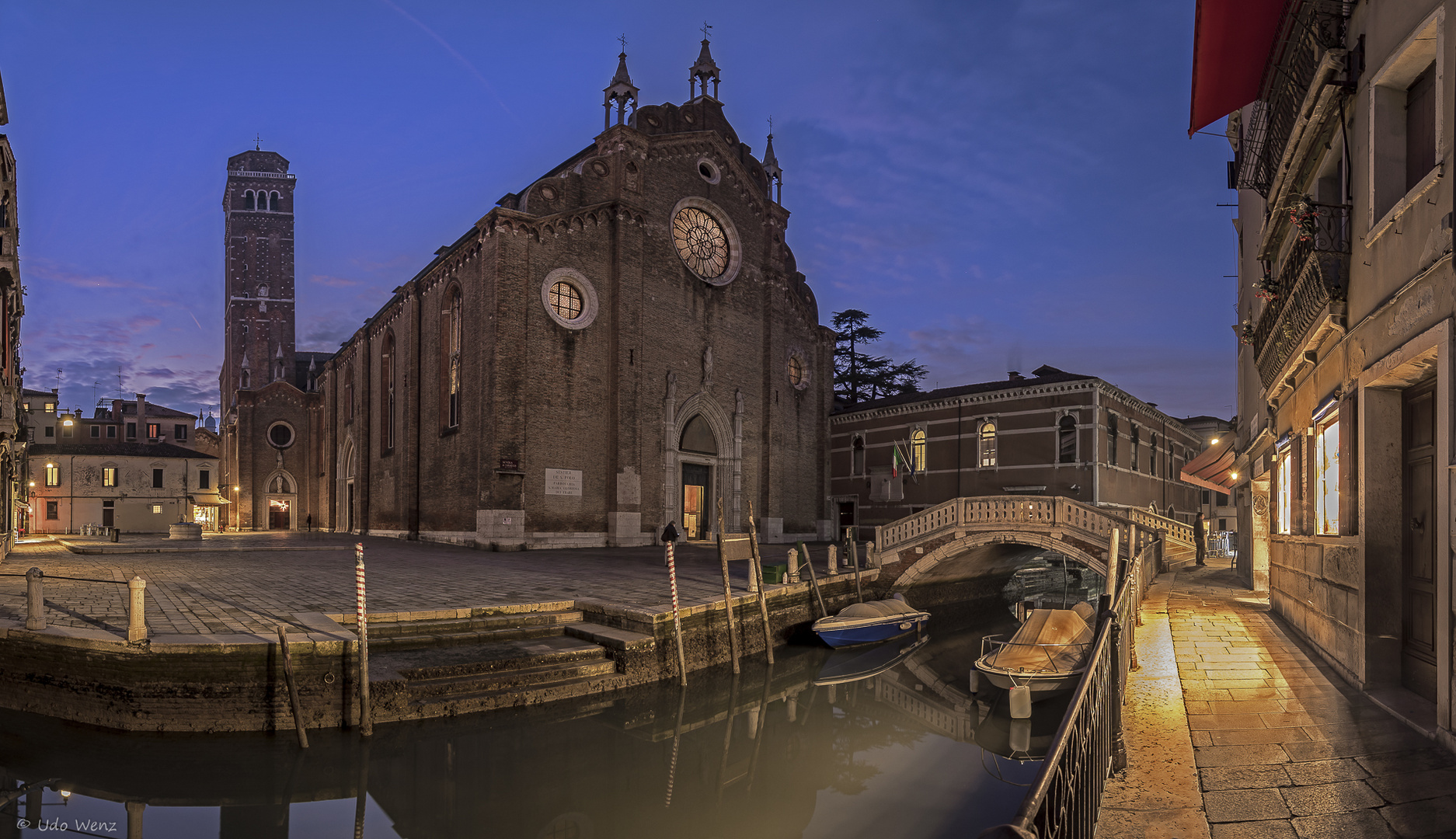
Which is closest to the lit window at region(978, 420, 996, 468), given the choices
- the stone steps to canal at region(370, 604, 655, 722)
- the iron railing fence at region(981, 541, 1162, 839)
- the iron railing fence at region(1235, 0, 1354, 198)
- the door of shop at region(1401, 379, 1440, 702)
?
the iron railing fence at region(1235, 0, 1354, 198)

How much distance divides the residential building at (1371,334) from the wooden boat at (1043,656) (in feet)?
11.6

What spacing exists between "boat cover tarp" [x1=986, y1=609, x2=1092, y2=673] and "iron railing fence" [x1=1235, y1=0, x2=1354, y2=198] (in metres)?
7.45

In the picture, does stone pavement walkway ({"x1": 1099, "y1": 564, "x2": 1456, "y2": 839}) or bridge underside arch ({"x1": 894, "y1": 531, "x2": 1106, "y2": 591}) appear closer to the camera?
stone pavement walkway ({"x1": 1099, "y1": 564, "x2": 1456, "y2": 839})

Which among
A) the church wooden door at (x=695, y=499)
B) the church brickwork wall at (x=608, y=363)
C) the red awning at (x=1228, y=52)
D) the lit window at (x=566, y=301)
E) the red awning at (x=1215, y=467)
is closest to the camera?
the red awning at (x=1228, y=52)

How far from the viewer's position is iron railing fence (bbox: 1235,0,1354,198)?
668 cm

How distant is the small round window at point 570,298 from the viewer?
26812 millimetres

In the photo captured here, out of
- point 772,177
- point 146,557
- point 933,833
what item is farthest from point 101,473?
point 933,833

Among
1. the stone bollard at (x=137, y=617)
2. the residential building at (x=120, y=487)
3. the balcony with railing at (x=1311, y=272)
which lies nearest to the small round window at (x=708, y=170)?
the balcony with railing at (x=1311, y=272)

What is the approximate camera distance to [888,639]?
17.5m

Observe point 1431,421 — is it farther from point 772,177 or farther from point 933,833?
point 772,177

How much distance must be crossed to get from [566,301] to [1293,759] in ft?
82.9

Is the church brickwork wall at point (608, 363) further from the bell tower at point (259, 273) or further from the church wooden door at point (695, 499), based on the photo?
the bell tower at point (259, 273)

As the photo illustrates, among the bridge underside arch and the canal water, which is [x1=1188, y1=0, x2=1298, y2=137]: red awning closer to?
the canal water

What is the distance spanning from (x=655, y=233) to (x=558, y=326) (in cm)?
559
